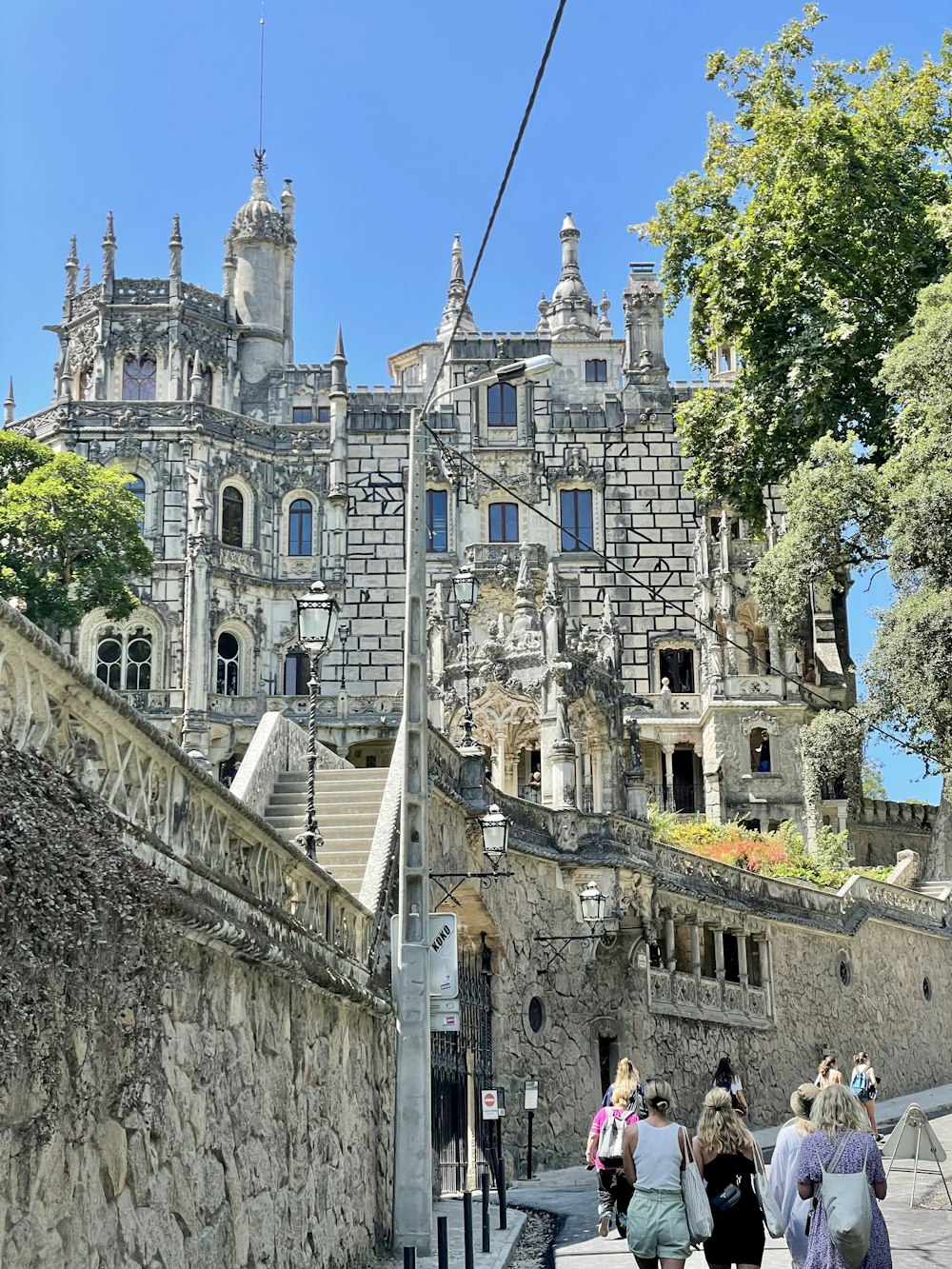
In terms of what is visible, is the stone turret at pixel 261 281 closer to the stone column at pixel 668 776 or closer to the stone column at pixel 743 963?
the stone column at pixel 668 776

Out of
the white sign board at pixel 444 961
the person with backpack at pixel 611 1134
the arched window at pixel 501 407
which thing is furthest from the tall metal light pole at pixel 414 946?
the arched window at pixel 501 407

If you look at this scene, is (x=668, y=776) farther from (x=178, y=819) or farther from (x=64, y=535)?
(x=178, y=819)

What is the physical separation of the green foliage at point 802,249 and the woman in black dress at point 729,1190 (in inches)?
992

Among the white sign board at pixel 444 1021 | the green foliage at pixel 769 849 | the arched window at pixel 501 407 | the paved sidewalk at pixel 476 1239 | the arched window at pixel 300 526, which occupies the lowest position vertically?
the paved sidewalk at pixel 476 1239

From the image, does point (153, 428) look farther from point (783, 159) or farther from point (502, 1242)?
point (502, 1242)

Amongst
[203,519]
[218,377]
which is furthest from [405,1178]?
[218,377]

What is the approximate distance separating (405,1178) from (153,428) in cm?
4055

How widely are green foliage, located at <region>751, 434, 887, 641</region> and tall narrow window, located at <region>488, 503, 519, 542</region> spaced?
2095 centimetres

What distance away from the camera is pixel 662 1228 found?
9656mm

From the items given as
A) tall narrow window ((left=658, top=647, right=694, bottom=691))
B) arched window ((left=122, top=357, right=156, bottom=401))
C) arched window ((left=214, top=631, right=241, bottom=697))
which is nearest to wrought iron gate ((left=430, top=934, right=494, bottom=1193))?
arched window ((left=214, top=631, right=241, bottom=697))

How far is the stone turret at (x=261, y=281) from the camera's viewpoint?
2238 inches

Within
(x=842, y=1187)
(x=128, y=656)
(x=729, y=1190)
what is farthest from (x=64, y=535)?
(x=842, y=1187)

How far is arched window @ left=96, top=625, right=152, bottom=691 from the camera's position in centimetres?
5038

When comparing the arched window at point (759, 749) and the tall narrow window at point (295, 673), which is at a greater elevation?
the tall narrow window at point (295, 673)
